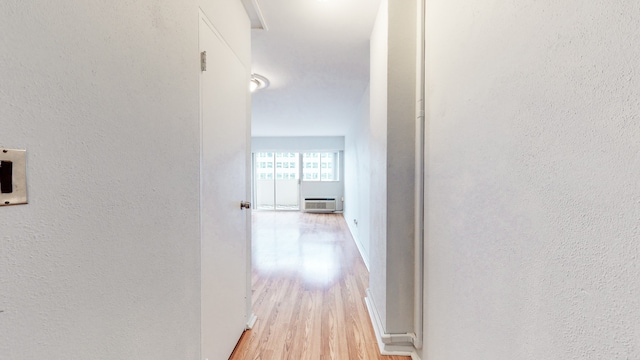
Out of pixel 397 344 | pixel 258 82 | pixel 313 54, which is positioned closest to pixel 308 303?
pixel 397 344

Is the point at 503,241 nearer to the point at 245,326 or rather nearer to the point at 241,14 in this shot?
the point at 245,326

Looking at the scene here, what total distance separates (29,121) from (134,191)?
33 centimetres

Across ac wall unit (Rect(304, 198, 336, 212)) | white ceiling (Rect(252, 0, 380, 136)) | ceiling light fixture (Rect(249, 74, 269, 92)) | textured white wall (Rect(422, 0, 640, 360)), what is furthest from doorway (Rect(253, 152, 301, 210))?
textured white wall (Rect(422, 0, 640, 360))

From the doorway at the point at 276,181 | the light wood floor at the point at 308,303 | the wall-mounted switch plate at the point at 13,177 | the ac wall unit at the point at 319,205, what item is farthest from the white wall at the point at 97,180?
the doorway at the point at 276,181

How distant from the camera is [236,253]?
5.56ft

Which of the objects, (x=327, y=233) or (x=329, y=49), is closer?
(x=329, y=49)

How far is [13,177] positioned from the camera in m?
0.50

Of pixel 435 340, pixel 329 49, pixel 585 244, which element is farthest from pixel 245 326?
pixel 329 49

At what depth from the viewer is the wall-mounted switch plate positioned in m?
0.49

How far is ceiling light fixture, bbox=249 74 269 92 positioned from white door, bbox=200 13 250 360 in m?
1.18

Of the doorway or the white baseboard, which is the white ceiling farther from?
the doorway

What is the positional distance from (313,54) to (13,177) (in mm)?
2351

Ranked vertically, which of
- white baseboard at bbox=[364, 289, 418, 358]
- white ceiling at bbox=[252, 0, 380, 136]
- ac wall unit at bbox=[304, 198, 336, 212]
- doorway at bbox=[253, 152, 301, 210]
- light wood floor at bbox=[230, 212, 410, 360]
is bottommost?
light wood floor at bbox=[230, 212, 410, 360]

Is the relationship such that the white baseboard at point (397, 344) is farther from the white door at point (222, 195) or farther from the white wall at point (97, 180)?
the white wall at point (97, 180)
